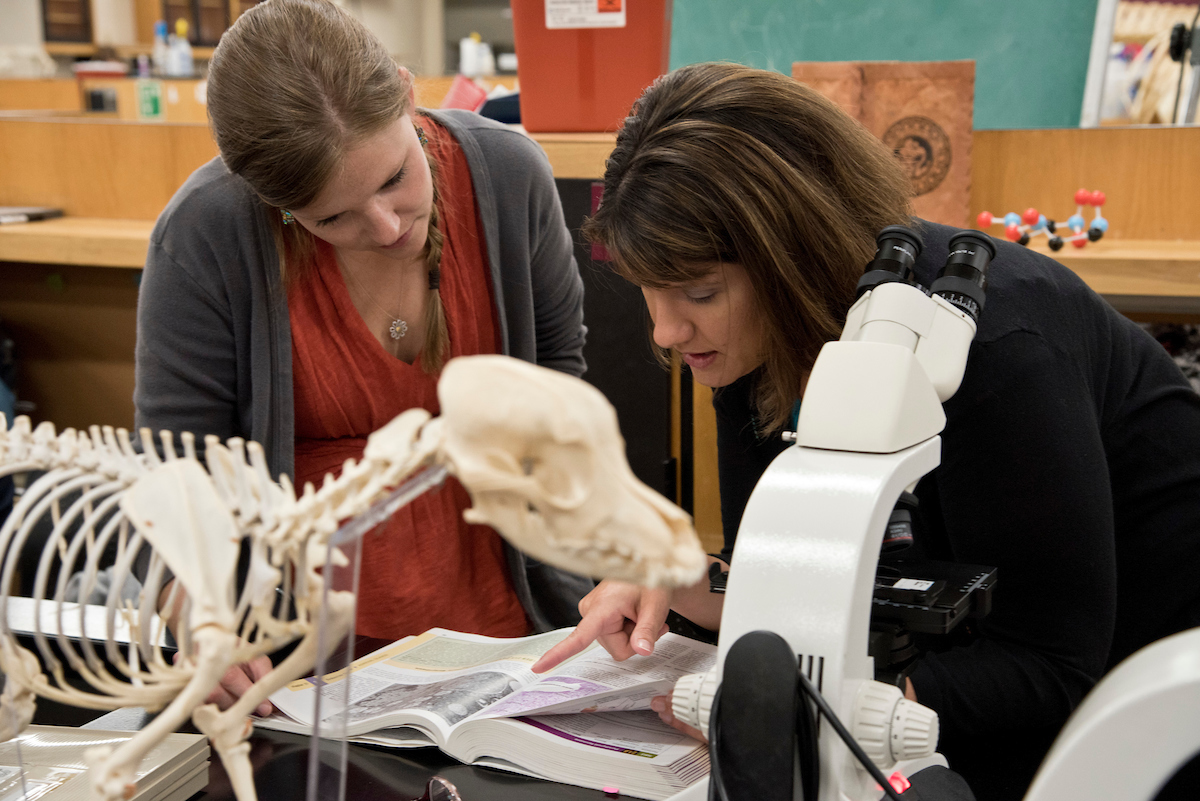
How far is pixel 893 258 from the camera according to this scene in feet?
2.55

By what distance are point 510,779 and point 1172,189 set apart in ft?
7.46

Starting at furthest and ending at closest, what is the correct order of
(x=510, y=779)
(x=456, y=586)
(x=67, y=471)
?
1. (x=456, y=586)
2. (x=510, y=779)
3. (x=67, y=471)

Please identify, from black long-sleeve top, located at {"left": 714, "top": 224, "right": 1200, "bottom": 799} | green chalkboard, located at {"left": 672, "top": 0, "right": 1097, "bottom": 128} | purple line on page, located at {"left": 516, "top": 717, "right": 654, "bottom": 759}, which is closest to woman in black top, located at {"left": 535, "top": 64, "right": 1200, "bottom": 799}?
black long-sleeve top, located at {"left": 714, "top": 224, "right": 1200, "bottom": 799}

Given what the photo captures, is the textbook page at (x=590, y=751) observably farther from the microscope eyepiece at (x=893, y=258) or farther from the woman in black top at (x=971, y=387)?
the microscope eyepiece at (x=893, y=258)

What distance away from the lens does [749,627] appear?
1.91ft

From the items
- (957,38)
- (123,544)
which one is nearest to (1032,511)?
(123,544)

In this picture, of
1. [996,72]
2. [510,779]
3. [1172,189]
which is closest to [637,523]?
[510,779]

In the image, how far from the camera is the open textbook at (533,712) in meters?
0.84

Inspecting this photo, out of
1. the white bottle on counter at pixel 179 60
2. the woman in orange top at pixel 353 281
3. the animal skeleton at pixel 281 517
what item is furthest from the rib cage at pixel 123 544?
the white bottle on counter at pixel 179 60

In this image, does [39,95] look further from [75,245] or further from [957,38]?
[957,38]

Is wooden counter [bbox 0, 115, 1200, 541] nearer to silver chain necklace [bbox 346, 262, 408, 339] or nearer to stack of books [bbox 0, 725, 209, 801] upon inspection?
silver chain necklace [bbox 346, 262, 408, 339]

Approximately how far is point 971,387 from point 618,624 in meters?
0.42

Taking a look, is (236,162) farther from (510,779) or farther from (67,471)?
(510,779)

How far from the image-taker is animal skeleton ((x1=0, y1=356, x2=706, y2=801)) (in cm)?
54
